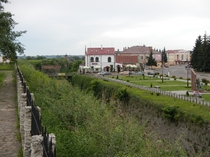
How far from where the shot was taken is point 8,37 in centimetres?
2495

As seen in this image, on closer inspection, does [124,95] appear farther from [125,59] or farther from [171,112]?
[125,59]

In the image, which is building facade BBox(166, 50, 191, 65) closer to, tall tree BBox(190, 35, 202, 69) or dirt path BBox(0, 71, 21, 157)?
tall tree BBox(190, 35, 202, 69)

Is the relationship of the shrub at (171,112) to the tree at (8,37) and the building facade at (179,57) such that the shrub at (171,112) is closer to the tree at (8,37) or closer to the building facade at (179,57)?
the tree at (8,37)

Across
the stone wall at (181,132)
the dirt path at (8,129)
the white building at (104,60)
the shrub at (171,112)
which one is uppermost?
the white building at (104,60)

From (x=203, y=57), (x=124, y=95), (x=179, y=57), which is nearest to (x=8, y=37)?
(x=124, y=95)

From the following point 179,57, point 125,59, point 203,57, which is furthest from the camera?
point 179,57

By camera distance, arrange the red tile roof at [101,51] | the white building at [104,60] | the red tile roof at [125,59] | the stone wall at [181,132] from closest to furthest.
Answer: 1. the stone wall at [181,132]
2. the white building at [104,60]
3. the red tile roof at [101,51]
4. the red tile roof at [125,59]

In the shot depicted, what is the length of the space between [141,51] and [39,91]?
238 ft

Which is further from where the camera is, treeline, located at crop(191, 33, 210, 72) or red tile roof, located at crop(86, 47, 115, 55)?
red tile roof, located at crop(86, 47, 115, 55)

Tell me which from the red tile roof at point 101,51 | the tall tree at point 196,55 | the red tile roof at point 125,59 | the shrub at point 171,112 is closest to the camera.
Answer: the shrub at point 171,112

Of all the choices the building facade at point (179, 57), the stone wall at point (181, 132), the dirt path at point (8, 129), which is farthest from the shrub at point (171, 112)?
the building facade at point (179, 57)

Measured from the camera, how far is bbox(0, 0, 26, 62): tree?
23.1 metres

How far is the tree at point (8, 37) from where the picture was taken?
23078mm

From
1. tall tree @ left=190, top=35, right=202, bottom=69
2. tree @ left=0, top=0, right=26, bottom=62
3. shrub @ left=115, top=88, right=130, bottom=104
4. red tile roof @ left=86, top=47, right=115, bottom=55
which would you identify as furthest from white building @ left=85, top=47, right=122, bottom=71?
tree @ left=0, top=0, right=26, bottom=62
